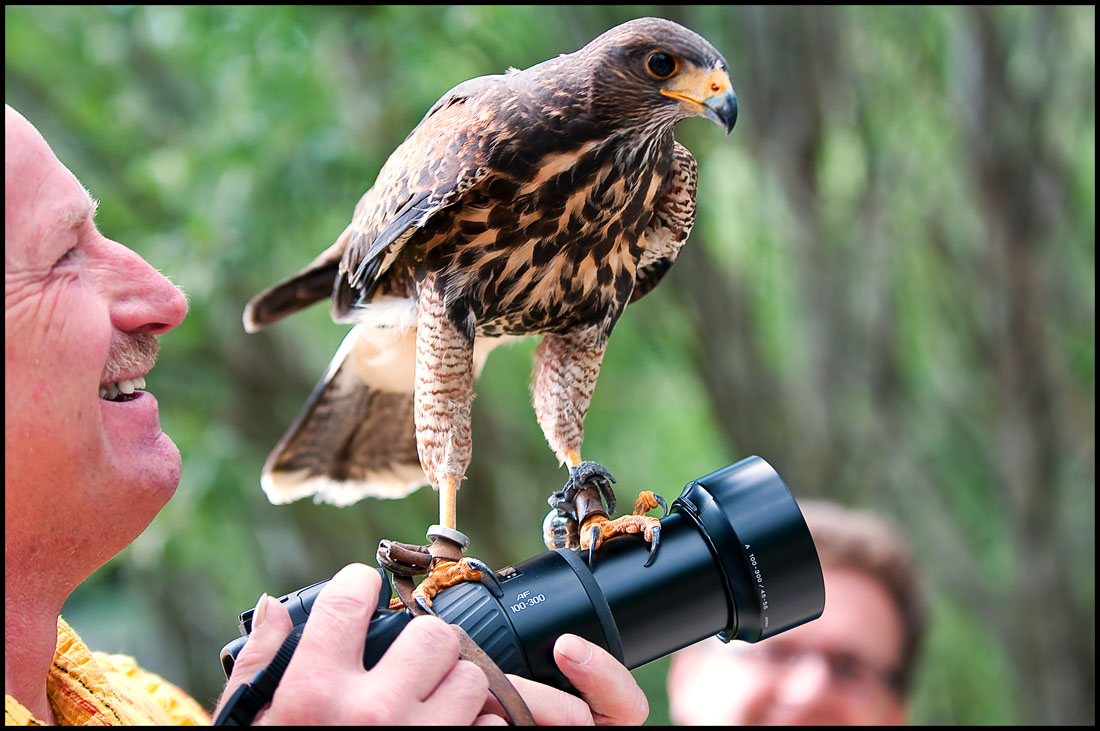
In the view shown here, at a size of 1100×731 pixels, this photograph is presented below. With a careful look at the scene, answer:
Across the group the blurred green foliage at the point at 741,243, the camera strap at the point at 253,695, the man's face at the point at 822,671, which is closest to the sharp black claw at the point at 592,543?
the camera strap at the point at 253,695

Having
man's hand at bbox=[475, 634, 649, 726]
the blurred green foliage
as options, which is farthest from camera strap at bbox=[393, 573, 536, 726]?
the blurred green foliage

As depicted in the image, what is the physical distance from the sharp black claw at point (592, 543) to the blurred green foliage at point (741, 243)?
2.67 metres

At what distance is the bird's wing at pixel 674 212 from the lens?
1.67 m

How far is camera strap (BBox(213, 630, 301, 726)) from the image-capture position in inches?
41.4

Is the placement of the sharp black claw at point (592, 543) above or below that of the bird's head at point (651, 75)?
below

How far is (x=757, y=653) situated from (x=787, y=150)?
2.72 m

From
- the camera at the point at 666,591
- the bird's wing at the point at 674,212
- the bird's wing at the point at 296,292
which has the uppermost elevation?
the bird's wing at the point at 674,212

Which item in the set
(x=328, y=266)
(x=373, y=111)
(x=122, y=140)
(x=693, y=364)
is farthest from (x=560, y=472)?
(x=328, y=266)

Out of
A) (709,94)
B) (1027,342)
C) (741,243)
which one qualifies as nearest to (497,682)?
(709,94)

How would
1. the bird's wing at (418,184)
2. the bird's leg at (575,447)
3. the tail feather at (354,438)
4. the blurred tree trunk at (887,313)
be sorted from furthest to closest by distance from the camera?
the blurred tree trunk at (887,313) < the tail feather at (354,438) < the bird's wing at (418,184) < the bird's leg at (575,447)

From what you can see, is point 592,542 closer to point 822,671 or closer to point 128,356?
point 128,356

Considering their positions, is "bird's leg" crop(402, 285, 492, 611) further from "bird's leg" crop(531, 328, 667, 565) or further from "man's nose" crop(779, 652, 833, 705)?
"man's nose" crop(779, 652, 833, 705)

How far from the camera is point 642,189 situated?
62.9 inches

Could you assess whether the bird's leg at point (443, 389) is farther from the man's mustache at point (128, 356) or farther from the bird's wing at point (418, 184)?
the man's mustache at point (128, 356)
